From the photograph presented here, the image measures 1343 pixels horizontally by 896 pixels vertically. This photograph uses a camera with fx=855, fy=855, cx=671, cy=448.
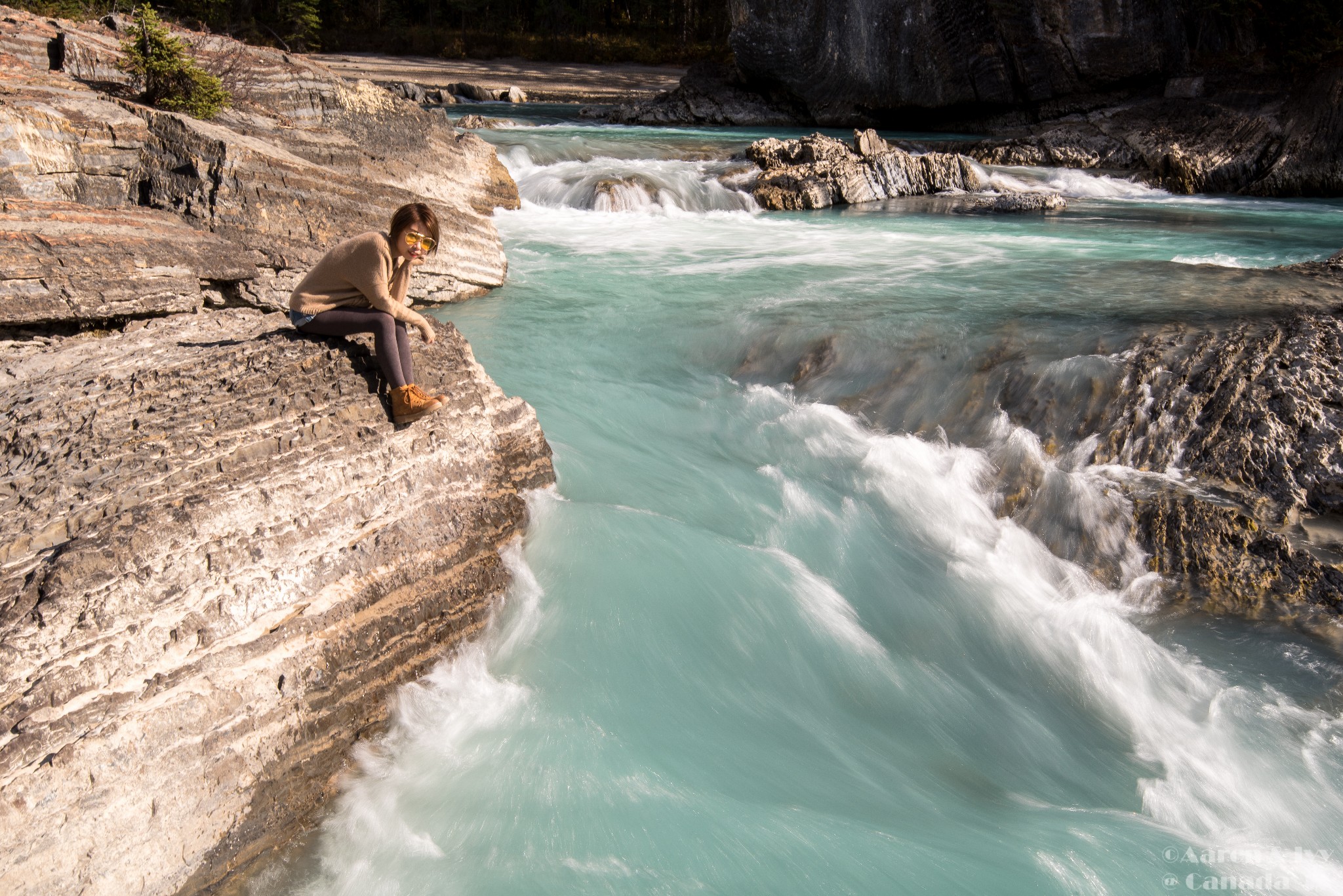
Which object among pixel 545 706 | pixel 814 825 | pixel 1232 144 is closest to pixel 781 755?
pixel 814 825

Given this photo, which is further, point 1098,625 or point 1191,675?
point 1098,625

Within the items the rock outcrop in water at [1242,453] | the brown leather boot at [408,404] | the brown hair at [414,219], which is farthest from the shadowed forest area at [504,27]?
the brown leather boot at [408,404]

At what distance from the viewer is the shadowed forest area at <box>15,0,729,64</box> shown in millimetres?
43188

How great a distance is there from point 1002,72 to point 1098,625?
A: 81.7 feet

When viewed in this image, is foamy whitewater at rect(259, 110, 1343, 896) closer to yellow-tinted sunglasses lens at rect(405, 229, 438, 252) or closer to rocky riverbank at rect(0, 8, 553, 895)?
rocky riverbank at rect(0, 8, 553, 895)

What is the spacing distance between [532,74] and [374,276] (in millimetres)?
38977

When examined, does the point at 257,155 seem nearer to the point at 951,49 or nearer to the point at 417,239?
the point at 417,239

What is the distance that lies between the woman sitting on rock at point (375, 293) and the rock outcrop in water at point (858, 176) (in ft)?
38.2

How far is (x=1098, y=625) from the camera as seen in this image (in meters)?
4.01

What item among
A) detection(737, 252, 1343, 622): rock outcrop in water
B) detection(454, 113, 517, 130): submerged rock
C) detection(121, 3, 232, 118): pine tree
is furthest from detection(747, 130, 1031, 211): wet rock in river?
detection(737, 252, 1343, 622): rock outcrop in water

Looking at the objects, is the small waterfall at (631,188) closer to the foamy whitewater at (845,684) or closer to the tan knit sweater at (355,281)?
the foamy whitewater at (845,684)

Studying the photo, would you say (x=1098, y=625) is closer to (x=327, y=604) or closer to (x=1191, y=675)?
(x=1191, y=675)

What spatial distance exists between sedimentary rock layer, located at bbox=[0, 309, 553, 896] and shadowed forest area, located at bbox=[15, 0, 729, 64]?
134 ft

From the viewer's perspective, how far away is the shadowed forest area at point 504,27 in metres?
43.2
